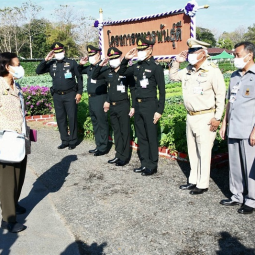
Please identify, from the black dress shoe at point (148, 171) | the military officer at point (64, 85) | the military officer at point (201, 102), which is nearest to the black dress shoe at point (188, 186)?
the military officer at point (201, 102)

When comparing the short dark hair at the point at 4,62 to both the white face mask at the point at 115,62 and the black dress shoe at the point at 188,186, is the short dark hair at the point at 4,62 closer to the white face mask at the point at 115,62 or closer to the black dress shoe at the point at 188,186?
the white face mask at the point at 115,62

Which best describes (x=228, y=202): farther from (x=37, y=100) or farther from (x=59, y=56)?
(x=37, y=100)

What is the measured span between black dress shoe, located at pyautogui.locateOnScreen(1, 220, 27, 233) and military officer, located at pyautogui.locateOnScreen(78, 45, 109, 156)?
2.90m

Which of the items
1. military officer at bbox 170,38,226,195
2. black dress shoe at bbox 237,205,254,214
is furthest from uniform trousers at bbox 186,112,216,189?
black dress shoe at bbox 237,205,254,214

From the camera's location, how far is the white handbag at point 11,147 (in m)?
3.44

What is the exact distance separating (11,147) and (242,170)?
2636 millimetres

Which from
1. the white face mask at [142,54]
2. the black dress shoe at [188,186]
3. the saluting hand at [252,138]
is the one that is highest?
the white face mask at [142,54]

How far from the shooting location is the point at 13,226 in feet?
12.0

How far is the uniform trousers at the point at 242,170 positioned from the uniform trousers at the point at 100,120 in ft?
9.79

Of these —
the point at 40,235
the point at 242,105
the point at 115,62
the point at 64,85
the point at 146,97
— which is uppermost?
the point at 115,62

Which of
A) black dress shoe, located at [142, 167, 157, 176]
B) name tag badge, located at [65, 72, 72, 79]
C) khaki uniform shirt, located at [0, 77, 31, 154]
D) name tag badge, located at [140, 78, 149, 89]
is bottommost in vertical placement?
black dress shoe, located at [142, 167, 157, 176]

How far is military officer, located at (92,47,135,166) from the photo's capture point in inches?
221

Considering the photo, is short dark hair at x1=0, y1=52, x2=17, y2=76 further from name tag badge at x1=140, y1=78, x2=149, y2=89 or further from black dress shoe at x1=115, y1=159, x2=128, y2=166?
black dress shoe at x1=115, y1=159, x2=128, y2=166

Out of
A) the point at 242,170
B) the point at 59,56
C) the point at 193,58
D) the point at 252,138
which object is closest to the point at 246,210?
the point at 242,170
